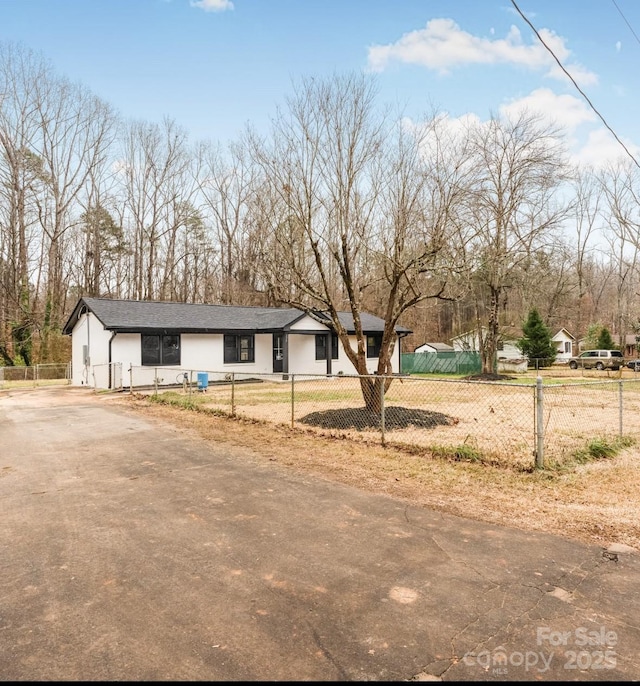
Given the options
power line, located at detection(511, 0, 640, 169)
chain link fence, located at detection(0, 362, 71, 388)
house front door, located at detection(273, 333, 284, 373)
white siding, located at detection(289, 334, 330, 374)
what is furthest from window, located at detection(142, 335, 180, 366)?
power line, located at detection(511, 0, 640, 169)

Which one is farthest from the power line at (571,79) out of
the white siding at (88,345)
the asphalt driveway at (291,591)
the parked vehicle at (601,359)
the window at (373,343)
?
the parked vehicle at (601,359)

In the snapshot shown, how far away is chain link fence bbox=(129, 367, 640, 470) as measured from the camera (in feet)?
23.6

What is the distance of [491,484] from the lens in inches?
228

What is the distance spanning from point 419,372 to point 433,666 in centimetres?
2956

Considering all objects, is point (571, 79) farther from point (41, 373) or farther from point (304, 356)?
point (41, 373)

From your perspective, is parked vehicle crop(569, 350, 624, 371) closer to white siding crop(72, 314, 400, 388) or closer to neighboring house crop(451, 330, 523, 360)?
neighboring house crop(451, 330, 523, 360)

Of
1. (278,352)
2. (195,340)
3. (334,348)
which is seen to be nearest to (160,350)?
(195,340)

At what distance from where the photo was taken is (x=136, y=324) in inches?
776

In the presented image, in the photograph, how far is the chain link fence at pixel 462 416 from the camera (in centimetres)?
721

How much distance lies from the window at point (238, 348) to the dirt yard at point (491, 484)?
47.0ft

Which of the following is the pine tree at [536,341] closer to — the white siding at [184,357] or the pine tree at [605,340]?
the pine tree at [605,340]

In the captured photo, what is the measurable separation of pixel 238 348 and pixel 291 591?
20.5 m

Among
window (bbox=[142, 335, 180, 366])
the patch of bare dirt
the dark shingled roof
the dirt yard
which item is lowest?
the dirt yard

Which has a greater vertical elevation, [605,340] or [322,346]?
[605,340]
